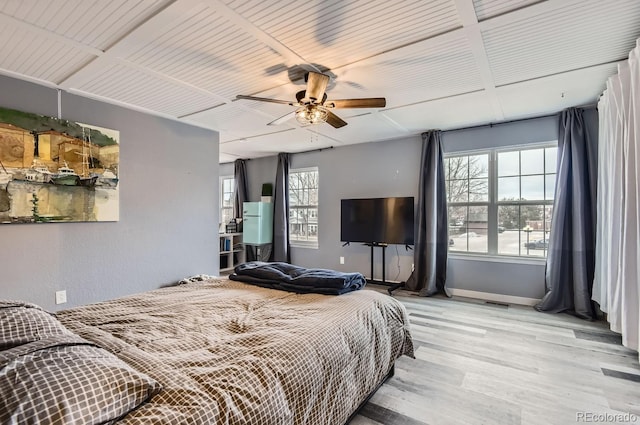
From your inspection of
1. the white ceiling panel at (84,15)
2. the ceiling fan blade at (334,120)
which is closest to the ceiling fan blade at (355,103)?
the ceiling fan blade at (334,120)

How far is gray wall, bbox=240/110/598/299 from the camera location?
4105 mm

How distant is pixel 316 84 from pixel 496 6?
127cm

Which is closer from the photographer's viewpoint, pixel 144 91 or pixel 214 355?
pixel 214 355

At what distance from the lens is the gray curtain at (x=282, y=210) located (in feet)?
20.3

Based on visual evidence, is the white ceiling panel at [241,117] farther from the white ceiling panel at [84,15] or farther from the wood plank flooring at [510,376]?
the wood plank flooring at [510,376]

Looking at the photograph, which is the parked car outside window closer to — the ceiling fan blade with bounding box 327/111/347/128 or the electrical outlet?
the ceiling fan blade with bounding box 327/111/347/128

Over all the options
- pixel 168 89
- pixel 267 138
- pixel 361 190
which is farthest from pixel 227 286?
pixel 361 190

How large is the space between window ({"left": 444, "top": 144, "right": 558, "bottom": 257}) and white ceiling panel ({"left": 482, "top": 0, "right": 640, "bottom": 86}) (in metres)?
1.75

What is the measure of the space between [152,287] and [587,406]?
4144 mm

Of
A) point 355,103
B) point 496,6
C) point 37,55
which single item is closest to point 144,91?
point 37,55

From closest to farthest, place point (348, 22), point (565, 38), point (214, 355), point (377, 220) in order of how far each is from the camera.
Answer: point (214, 355), point (348, 22), point (565, 38), point (377, 220)

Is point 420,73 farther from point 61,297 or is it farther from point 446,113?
point 61,297

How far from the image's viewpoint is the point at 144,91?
3064 millimetres

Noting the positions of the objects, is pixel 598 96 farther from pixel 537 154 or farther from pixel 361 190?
pixel 361 190
